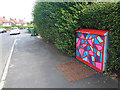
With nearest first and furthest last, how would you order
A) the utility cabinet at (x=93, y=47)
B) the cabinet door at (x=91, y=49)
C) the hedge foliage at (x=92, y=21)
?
the hedge foliage at (x=92, y=21), the utility cabinet at (x=93, y=47), the cabinet door at (x=91, y=49)

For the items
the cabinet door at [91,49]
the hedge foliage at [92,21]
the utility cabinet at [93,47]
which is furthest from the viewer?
the cabinet door at [91,49]

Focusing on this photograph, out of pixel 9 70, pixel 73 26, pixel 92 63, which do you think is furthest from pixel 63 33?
pixel 9 70

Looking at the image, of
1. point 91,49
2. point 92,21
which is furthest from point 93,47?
point 92,21

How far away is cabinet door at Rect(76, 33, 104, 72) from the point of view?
3.41 meters

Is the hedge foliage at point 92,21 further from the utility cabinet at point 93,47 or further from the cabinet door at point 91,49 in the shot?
the cabinet door at point 91,49

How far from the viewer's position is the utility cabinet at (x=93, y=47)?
129 inches

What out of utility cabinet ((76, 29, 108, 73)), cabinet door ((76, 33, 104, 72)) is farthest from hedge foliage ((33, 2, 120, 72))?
cabinet door ((76, 33, 104, 72))

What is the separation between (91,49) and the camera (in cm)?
385

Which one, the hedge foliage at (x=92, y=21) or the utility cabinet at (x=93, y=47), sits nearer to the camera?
the hedge foliage at (x=92, y=21)

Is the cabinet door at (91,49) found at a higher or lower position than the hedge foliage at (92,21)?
lower

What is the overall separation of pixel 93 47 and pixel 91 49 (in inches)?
6.3

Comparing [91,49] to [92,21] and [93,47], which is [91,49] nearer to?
[93,47]

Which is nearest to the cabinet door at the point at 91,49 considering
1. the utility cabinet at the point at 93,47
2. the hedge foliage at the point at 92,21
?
the utility cabinet at the point at 93,47

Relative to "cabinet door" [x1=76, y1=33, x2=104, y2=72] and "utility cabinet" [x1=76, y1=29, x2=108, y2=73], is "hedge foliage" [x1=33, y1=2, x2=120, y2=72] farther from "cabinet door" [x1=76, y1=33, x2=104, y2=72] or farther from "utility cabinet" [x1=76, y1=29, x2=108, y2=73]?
"cabinet door" [x1=76, y1=33, x2=104, y2=72]
